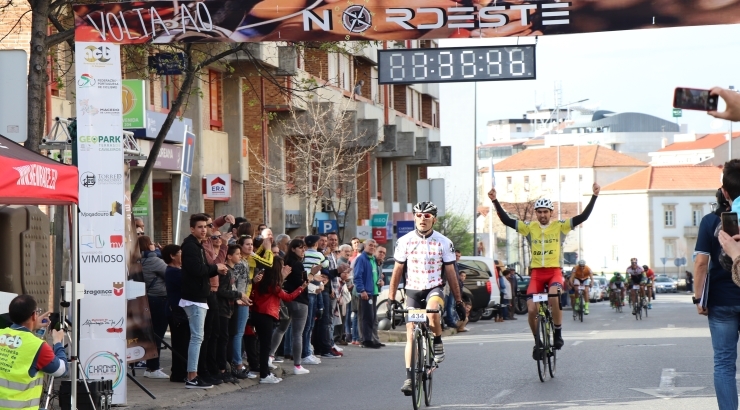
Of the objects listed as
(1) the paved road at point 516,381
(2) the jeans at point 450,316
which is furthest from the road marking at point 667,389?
(2) the jeans at point 450,316

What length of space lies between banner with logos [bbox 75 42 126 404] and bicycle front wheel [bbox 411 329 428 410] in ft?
9.63

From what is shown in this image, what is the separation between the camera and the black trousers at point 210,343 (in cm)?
1481

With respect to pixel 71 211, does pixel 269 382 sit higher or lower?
lower

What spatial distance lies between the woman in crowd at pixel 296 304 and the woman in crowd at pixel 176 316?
1.94m

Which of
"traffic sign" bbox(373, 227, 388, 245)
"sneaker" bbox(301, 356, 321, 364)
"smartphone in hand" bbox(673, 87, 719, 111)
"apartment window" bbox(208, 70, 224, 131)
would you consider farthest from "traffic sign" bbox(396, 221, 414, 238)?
"smartphone in hand" bbox(673, 87, 719, 111)

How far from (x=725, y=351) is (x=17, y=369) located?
16.0 ft

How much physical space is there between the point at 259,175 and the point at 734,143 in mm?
121533

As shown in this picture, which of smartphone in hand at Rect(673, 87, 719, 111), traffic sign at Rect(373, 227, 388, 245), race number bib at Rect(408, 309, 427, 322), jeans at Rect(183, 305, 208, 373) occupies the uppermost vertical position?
smartphone in hand at Rect(673, 87, 719, 111)

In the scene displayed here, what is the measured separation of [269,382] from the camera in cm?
1612

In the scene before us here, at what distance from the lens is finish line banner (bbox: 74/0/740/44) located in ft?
46.6

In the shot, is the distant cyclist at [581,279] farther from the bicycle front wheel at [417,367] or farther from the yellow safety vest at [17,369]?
the yellow safety vest at [17,369]

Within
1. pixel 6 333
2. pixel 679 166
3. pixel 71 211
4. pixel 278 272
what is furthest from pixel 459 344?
pixel 679 166

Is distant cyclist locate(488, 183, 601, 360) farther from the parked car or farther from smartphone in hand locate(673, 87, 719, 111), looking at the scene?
the parked car

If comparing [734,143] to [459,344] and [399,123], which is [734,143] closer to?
[399,123]
